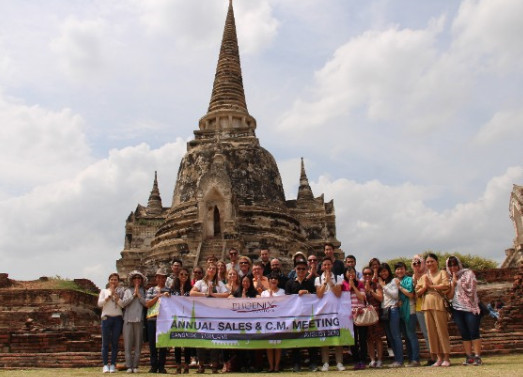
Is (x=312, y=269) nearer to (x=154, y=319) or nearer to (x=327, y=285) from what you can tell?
(x=327, y=285)

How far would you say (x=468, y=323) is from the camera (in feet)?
27.7

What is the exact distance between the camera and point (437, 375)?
679 cm

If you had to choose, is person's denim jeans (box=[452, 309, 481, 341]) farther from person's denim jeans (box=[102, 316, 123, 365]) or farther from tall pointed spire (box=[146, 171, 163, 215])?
tall pointed spire (box=[146, 171, 163, 215])

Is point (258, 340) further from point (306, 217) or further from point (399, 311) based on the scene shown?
point (306, 217)

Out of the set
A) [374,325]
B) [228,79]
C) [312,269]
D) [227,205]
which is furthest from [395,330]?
[228,79]

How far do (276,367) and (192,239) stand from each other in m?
16.7

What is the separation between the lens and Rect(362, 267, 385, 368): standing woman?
8.98 meters

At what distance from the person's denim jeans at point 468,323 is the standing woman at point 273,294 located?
283cm

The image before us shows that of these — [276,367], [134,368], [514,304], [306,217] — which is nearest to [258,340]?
[276,367]

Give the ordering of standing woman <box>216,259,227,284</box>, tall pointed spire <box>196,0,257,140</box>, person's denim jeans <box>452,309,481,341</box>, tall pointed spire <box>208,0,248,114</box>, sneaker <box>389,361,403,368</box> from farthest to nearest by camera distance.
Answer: tall pointed spire <box>208,0,248,114</box> → tall pointed spire <box>196,0,257,140</box> → standing woman <box>216,259,227,284</box> → sneaker <box>389,361,403,368</box> → person's denim jeans <box>452,309,481,341</box>

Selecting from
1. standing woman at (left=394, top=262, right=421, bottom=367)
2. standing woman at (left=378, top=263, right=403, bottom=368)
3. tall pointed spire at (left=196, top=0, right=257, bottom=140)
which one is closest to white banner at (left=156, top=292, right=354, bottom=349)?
standing woman at (left=378, top=263, right=403, bottom=368)

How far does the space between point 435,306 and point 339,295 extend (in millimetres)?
1523

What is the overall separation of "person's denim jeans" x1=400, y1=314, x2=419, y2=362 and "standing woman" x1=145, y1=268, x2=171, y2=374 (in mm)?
4044

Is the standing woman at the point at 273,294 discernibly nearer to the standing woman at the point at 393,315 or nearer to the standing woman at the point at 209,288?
the standing woman at the point at 209,288
